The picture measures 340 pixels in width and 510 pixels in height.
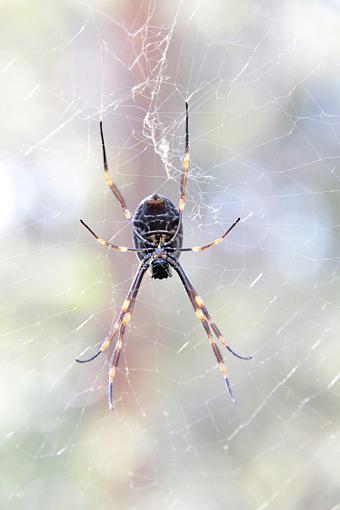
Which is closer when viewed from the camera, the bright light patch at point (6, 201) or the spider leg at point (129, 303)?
the spider leg at point (129, 303)

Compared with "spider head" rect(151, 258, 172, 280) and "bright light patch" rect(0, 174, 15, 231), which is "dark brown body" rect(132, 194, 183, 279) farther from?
"bright light patch" rect(0, 174, 15, 231)

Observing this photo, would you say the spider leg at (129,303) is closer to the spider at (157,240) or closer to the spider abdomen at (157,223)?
the spider at (157,240)

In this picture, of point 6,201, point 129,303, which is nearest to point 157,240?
point 129,303

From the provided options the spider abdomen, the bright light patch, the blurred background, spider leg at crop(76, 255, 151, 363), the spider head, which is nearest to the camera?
the spider abdomen

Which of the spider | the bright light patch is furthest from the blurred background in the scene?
the spider

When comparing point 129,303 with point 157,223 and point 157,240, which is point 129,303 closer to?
point 157,240

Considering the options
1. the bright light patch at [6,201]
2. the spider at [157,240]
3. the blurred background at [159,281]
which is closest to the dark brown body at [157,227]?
the spider at [157,240]
